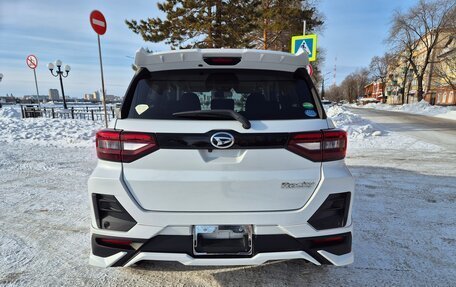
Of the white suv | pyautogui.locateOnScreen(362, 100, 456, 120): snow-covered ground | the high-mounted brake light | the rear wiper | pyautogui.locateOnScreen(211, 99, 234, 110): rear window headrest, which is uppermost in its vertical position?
the high-mounted brake light

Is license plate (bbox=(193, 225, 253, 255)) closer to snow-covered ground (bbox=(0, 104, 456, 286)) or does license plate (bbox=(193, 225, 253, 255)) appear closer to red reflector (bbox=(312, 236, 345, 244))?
red reflector (bbox=(312, 236, 345, 244))

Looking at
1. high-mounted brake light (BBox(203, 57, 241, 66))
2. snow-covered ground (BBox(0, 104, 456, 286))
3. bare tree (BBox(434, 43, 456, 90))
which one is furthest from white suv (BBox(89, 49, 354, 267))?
bare tree (BBox(434, 43, 456, 90))

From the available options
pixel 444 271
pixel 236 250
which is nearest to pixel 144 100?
pixel 236 250

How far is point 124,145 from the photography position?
6.29ft

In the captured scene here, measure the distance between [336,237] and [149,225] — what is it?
137 cm

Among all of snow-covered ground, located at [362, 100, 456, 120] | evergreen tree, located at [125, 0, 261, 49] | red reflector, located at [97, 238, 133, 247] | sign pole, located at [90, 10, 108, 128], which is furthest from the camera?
snow-covered ground, located at [362, 100, 456, 120]

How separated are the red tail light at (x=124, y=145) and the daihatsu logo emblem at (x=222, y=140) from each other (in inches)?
16.0

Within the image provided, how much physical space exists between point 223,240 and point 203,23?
1390 centimetres

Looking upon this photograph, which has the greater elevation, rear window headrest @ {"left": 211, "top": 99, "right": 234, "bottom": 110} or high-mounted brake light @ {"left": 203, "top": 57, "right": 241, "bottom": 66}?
high-mounted brake light @ {"left": 203, "top": 57, "right": 241, "bottom": 66}

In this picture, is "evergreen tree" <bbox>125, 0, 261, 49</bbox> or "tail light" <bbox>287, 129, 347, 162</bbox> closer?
"tail light" <bbox>287, 129, 347, 162</bbox>

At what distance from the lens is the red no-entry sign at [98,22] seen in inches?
255

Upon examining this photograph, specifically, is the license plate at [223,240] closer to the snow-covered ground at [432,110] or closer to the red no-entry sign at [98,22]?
the red no-entry sign at [98,22]

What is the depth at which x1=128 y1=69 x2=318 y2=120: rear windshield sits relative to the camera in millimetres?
2051

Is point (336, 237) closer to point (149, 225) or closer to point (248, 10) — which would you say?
point (149, 225)
